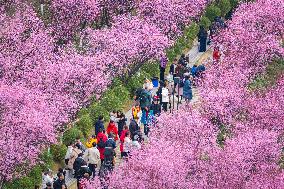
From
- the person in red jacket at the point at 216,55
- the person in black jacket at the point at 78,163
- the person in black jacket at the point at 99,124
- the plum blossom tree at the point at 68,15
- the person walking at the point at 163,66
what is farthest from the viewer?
the plum blossom tree at the point at 68,15

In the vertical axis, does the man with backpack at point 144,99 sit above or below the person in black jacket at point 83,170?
above

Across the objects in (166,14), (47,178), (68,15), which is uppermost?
(68,15)

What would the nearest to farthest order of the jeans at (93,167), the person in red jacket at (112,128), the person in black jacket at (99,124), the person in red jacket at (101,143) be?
the jeans at (93,167) < the person in red jacket at (101,143) < the person in red jacket at (112,128) < the person in black jacket at (99,124)

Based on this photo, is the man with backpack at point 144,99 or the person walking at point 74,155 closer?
the person walking at point 74,155

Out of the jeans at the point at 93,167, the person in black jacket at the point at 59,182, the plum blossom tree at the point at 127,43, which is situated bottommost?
the jeans at the point at 93,167

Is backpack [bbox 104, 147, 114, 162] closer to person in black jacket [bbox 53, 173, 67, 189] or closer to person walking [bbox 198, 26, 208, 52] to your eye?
person in black jacket [bbox 53, 173, 67, 189]

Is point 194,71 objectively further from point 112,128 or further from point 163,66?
point 112,128

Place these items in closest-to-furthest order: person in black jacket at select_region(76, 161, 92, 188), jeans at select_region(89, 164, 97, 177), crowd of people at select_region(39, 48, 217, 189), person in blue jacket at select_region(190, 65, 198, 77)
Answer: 1. person in black jacket at select_region(76, 161, 92, 188)
2. crowd of people at select_region(39, 48, 217, 189)
3. jeans at select_region(89, 164, 97, 177)
4. person in blue jacket at select_region(190, 65, 198, 77)

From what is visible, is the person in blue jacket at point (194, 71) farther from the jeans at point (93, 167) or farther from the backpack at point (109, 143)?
the jeans at point (93, 167)

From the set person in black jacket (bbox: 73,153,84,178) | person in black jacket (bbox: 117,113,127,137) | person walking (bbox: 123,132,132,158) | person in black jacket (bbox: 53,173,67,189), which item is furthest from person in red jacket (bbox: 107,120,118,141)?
person in black jacket (bbox: 53,173,67,189)

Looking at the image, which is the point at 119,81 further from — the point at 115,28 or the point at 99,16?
the point at 99,16

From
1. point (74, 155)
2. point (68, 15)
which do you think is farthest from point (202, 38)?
point (74, 155)

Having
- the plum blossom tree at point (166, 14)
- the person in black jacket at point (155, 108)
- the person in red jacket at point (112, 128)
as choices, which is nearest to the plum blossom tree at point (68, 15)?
the plum blossom tree at point (166, 14)

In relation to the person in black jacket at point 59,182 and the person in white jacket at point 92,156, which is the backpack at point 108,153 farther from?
the person in black jacket at point 59,182
